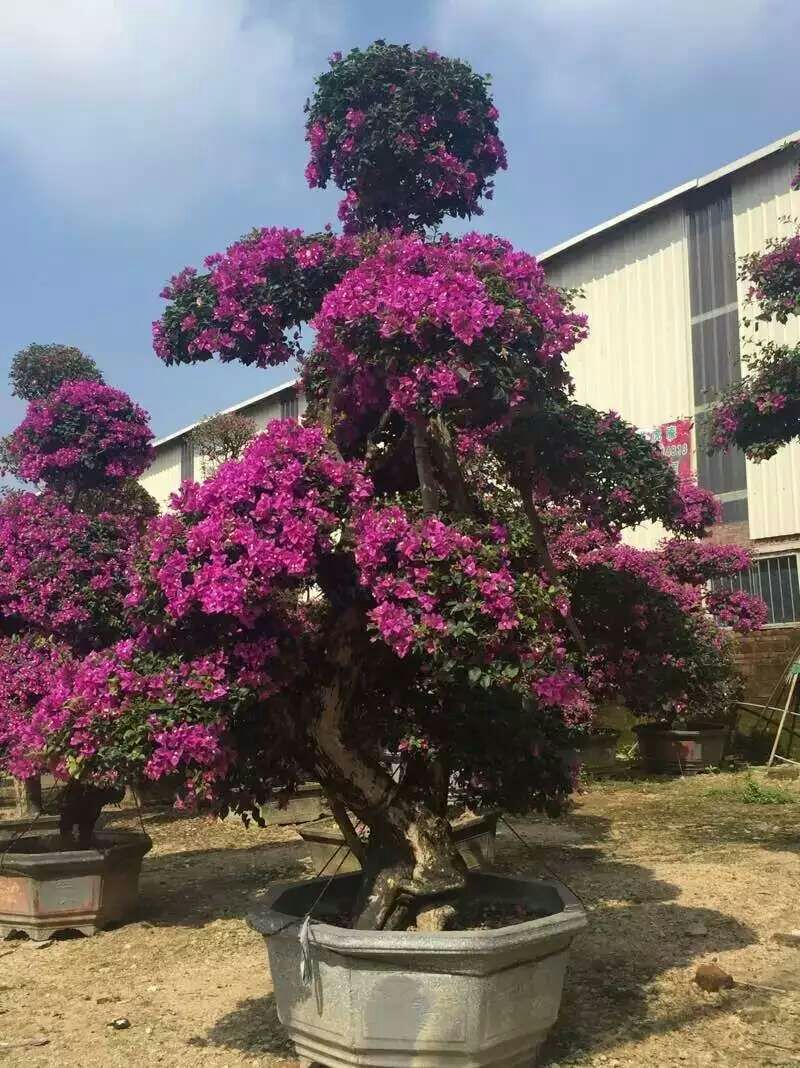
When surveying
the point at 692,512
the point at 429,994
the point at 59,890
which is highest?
the point at 692,512

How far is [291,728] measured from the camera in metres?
4.24

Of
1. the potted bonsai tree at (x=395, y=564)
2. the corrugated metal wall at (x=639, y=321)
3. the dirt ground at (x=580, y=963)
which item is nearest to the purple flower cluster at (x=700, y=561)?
the dirt ground at (x=580, y=963)

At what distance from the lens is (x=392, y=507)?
12.6ft

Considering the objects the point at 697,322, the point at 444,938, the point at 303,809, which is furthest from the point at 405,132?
the point at 697,322

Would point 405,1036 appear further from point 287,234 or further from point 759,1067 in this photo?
point 287,234

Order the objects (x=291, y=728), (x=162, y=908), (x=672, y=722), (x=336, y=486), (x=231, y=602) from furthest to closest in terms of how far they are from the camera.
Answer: (x=672, y=722), (x=162, y=908), (x=291, y=728), (x=336, y=486), (x=231, y=602)

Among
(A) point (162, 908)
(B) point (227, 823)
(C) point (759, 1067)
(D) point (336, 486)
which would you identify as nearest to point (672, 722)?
(B) point (227, 823)

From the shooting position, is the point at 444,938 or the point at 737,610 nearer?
the point at 444,938

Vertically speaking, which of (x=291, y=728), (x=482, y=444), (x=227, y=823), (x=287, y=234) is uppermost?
(x=287, y=234)

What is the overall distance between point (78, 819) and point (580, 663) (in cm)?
431

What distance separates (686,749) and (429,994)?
34.1ft

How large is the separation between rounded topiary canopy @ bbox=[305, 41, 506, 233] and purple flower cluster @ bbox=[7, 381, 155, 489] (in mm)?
3148

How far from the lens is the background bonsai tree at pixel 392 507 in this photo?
3.64 metres

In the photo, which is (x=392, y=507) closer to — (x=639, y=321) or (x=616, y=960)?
(x=616, y=960)
